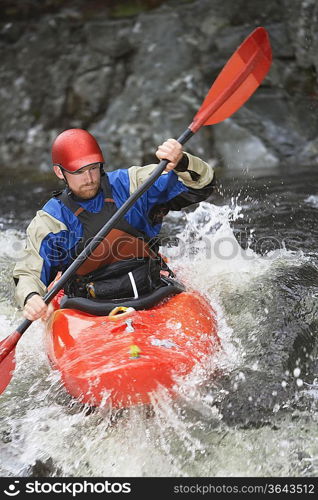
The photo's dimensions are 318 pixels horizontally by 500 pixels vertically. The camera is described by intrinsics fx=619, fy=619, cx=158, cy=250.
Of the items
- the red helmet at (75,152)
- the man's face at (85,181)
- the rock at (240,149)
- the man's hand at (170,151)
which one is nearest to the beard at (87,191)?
the man's face at (85,181)

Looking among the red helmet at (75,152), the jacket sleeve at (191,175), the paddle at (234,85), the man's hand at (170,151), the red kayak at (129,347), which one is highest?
the red helmet at (75,152)

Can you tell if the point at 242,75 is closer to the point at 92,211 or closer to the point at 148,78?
the point at 92,211

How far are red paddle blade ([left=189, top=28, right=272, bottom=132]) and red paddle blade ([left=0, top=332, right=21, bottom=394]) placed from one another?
156 cm

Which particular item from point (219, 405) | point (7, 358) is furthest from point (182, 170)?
point (7, 358)

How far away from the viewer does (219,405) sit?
301 centimetres

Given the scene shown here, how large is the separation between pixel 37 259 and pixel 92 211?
15.1 inches

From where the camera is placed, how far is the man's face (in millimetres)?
3203

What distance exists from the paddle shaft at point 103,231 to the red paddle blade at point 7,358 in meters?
0.05

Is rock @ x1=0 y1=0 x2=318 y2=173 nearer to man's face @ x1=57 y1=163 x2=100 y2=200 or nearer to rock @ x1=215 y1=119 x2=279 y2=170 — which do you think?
rock @ x1=215 y1=119 x2=279 y2=170

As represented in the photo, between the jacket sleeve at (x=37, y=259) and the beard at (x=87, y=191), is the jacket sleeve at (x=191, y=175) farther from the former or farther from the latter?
the jacket sleeve at (x=37, y=259)

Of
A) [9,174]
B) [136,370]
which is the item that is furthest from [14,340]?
[9,174]

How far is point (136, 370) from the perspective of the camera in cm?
266

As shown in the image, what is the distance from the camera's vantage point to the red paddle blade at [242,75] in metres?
3.38

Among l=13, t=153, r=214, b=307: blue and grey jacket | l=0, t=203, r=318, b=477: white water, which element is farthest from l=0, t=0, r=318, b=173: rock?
l=0, t=203, r=318, b=477: white water
